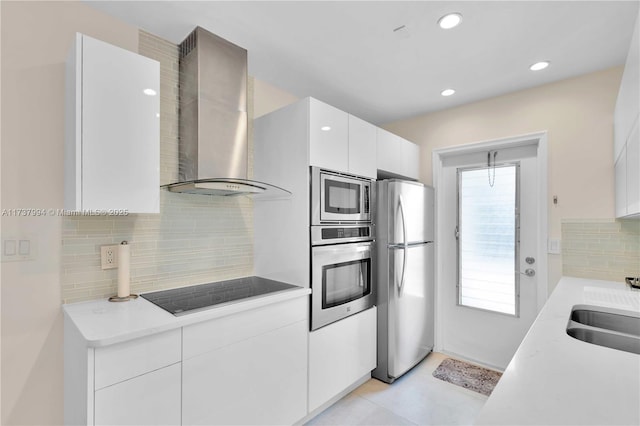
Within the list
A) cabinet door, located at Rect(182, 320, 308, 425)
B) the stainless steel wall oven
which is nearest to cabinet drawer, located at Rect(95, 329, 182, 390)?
cabinet door, located at Rect(182, 320, 308, 425)

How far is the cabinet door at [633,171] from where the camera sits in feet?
4.63

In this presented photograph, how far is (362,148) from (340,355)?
5.24 ft

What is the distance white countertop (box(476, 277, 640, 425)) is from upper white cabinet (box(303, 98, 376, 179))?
1.51 m

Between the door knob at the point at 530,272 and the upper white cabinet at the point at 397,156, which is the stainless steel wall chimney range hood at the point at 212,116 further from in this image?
the door knob at the point at 530,272

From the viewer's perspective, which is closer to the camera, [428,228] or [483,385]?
[483,385]

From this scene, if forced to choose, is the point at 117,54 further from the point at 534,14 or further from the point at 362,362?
the point at 362,362

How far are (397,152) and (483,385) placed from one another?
2.14 metres

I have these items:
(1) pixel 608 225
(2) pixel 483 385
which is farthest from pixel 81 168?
(1) pixel 608 225

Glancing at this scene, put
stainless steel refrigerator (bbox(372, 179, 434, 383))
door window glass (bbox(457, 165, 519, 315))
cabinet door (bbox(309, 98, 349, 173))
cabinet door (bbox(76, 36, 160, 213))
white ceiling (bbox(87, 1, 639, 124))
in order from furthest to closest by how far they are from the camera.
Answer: door window glass (bbox(457, 165, 519, 315)) < stainless steel refrigerator (bbox(372, 179, 434, 383)) < cabinet door (bbox(309, 98, 349, 173)) < white ceiling (bbox(87, 1, 639, 124)) < cabinet door (bbox(76, 36, 160, 213))

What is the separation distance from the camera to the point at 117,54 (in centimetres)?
152

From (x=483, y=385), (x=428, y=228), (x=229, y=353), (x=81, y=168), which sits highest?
(x=81, y=168)

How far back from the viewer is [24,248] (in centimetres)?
150

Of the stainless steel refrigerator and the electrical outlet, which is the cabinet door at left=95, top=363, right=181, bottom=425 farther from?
the stainless steel refrigerator

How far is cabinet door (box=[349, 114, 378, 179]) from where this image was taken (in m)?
2.41
